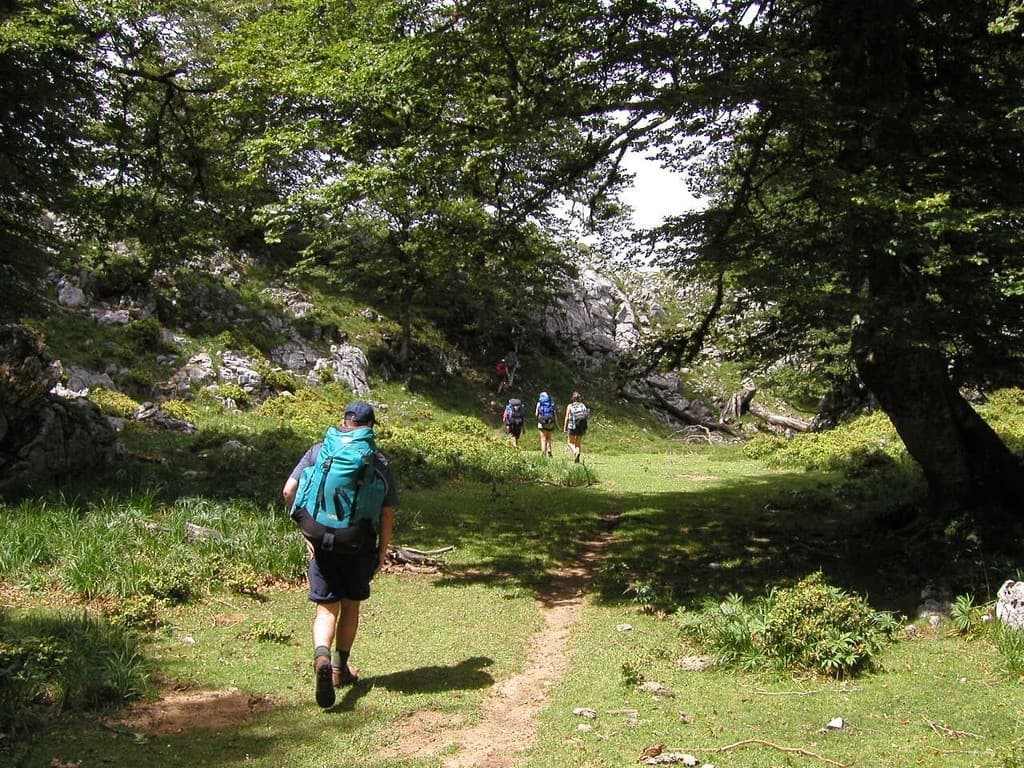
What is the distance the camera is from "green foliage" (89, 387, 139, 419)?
18125 mm

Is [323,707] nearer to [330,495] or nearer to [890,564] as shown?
[330,495]

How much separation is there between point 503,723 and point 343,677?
1.33 m

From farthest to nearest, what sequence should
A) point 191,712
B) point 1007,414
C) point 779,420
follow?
point 779,420, point 1007,414, point 191,712

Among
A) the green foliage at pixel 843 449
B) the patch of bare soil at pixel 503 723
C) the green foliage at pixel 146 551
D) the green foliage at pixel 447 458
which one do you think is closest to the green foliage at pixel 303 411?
the green foliage at pixel 447 458

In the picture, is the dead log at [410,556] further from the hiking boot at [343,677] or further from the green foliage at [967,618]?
the green foliage at [967,618]

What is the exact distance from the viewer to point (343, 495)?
5328mm

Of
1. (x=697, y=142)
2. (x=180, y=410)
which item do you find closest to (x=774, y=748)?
(x=697, y=142)

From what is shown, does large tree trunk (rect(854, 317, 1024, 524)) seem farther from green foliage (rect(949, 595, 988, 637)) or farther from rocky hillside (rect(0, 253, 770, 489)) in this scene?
rocky hillside (rect(0, 253, 770, 489))

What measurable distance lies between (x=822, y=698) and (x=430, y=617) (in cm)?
392

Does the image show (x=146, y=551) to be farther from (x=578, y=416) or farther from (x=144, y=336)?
(x=144, y=336)

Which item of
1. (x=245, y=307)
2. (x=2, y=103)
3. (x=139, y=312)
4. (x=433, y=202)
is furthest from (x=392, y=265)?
(x=433, y=202)

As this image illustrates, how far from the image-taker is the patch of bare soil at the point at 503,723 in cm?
464

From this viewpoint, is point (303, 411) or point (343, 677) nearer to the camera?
point (343, 677)

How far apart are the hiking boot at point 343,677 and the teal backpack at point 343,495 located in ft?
3.38
